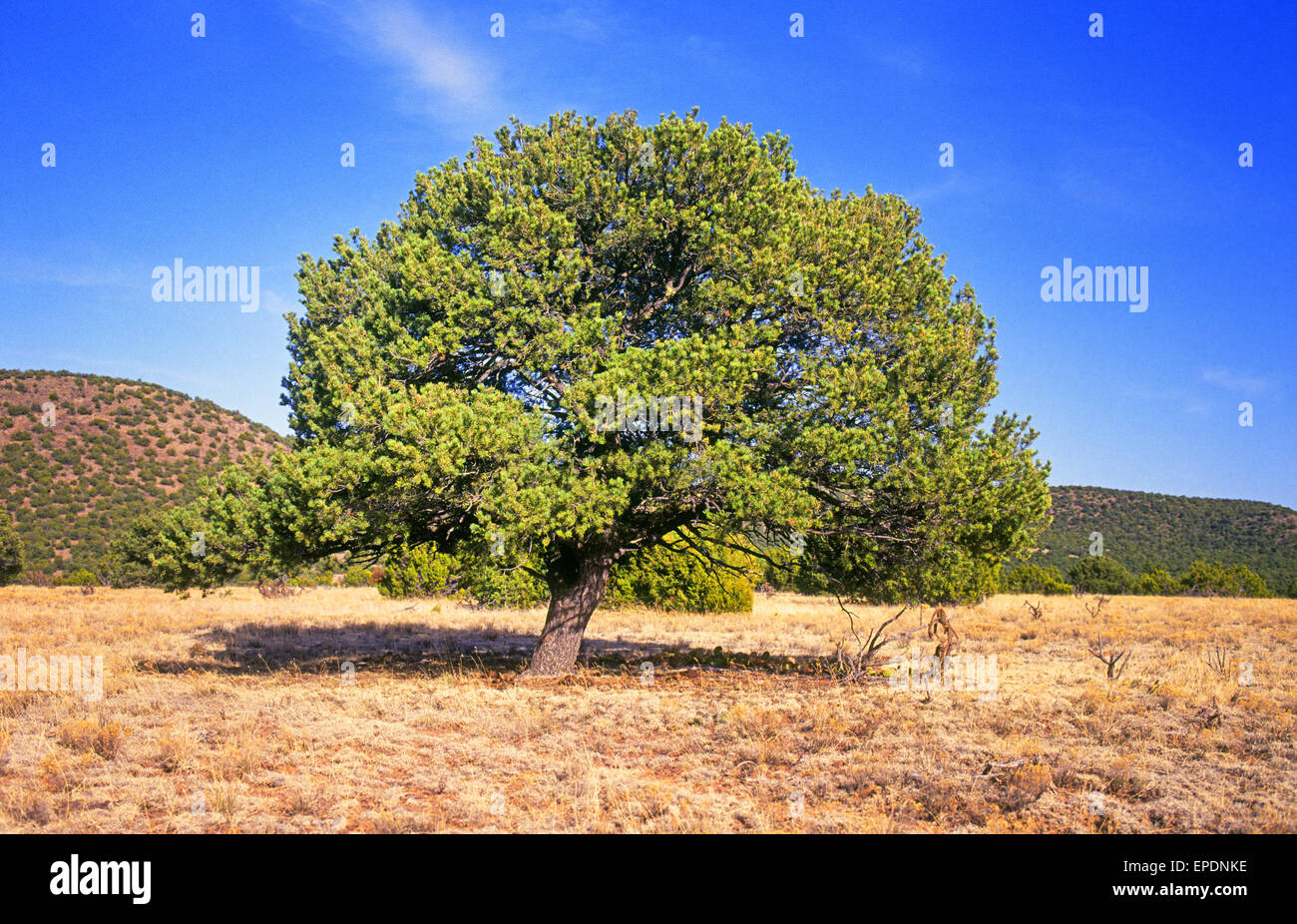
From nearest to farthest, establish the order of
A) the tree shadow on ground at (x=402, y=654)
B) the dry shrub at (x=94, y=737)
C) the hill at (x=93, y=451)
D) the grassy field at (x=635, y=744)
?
the grassy field at (x=635, y=744), the dry shrub at (x=94, y=737), the tree shadow on ground at (x=402, y=654), the hill at (x=93, y=451)

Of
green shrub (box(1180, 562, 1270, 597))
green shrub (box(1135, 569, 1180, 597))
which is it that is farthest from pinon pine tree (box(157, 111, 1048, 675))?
green shrub (box(1135, 569, 1180, 597))

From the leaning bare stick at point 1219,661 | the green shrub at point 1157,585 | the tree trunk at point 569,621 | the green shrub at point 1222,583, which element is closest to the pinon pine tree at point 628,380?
the tree trunk at point 569,621

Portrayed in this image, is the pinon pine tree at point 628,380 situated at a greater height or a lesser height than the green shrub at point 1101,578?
greater

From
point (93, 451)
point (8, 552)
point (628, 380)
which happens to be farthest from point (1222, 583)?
point (93, 451)

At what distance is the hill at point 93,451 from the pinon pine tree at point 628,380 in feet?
126

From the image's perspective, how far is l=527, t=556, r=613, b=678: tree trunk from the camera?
15070mm

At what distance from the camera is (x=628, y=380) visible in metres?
11.7

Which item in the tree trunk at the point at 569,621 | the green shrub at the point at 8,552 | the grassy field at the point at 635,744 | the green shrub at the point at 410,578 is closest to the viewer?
the grassy field at the point at 635,744

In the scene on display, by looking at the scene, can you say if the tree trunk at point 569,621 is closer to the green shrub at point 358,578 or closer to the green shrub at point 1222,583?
the green shrub at point 358,578

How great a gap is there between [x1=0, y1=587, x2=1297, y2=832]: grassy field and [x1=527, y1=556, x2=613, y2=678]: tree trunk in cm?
49

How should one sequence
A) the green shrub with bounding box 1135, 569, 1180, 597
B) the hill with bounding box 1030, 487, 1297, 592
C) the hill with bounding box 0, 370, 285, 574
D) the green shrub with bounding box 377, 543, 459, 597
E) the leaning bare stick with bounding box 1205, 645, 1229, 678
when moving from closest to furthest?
the leaning bare stick with bounding box 1205, 645, 1229, 678, the green shrub with bounding box 377, 543, 459, 597, the green shrub with bounding box 1135, 569, 1180, 597, the hill with bounding box 0, 370, 285, 574, the hill with bounding box 1030, 487, 1297, 592

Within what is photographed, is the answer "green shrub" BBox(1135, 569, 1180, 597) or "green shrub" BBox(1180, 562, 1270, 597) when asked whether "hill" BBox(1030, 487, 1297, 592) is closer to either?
"green shrub" BBox(1180, 562, 1270, 597)

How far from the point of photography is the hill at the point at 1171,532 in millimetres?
68625
